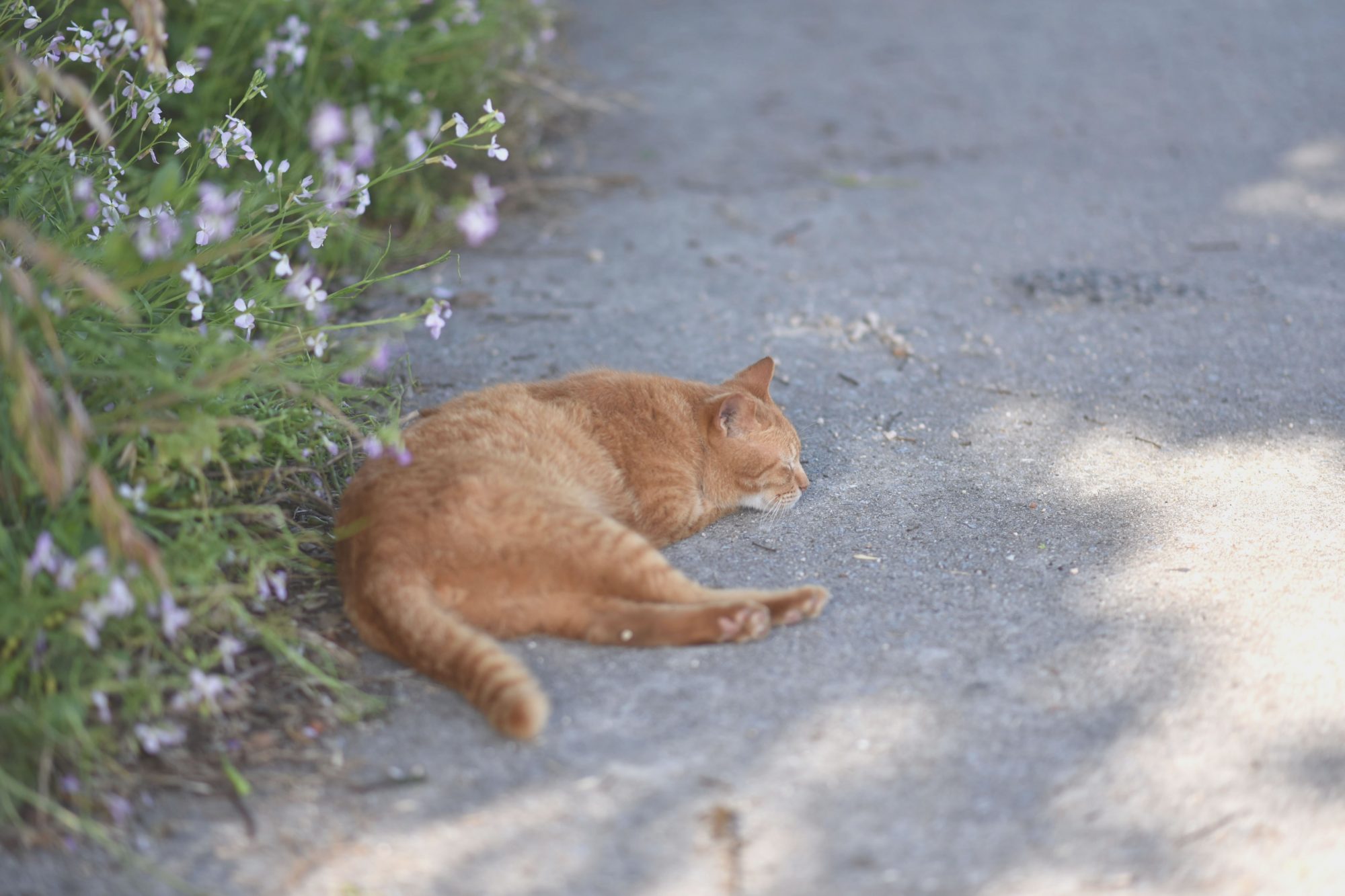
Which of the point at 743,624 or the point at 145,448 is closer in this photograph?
the point at 145,448

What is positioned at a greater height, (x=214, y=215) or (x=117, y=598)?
(x=214, y=215)

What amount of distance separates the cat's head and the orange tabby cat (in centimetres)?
10

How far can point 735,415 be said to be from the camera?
146 inches

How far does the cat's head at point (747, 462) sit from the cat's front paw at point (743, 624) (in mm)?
822

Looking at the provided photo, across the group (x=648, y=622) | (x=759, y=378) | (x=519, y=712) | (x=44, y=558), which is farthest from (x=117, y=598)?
(x=759, y=378)

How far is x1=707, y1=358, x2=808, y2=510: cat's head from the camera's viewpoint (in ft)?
12.1

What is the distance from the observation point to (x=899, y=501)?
3701 millimetres

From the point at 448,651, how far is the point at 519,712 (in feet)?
0.88

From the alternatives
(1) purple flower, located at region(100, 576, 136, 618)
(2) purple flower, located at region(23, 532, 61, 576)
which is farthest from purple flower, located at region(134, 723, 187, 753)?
(2) purple flower, located at region(23, 532, 61, 576)

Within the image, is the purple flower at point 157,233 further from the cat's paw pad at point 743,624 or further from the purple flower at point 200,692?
the cat's paw pad at point 743,624

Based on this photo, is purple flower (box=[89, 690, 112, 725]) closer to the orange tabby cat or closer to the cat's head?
the orange tabby cat

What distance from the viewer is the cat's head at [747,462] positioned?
370 centimetres

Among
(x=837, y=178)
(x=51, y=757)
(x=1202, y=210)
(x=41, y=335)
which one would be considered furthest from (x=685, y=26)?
(x=51, y=757)

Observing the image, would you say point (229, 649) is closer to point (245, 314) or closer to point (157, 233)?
point (245, 314)
